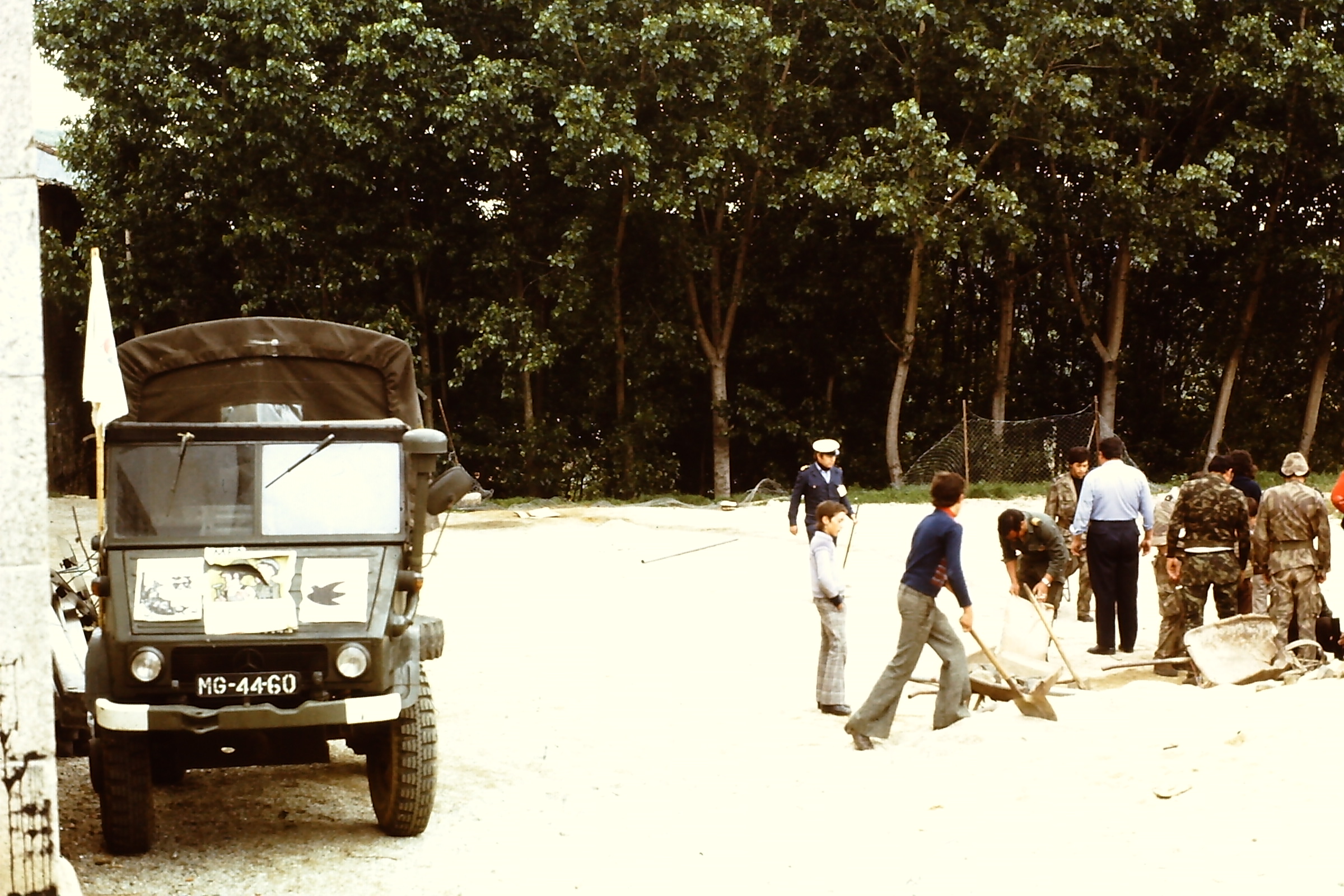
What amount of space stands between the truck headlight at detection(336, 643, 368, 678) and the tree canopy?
20778 mm

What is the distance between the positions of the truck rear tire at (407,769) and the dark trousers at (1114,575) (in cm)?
738

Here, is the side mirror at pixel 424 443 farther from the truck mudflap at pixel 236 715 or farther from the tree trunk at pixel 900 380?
the tree trunk at pixel 900 380

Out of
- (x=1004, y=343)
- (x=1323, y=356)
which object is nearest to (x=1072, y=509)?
(x=1004, y=343)

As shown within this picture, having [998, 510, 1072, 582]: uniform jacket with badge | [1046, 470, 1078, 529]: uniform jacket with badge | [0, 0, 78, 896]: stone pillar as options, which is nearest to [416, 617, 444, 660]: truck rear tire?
[0, 0, 78, 896]: stone pillar

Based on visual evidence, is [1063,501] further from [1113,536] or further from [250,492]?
[250,492]

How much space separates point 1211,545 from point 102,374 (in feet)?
30.1

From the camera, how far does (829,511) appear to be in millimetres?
11445

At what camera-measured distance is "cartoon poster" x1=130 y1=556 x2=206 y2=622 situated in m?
8.00

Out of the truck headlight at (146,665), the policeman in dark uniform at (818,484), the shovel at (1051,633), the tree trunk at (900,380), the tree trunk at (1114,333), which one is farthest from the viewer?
the tree trunk at (1114,333)

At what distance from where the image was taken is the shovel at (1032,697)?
409 inches

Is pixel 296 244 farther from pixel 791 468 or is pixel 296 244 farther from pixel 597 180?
pixel 791 468

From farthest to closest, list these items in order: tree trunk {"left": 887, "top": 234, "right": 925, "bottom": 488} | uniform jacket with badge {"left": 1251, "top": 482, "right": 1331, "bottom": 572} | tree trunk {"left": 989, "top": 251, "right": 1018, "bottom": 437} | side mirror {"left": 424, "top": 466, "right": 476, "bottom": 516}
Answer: tree trunk {"left": 989, "top": 251, "right": 1018, "bottom": 437}, tree trunk {"left": 887, "top": 234, "right": 925, "bottom": 488}, uniform jacket with badge {"left": 1251, "top": 482, "right": 1331, "bottom": 572}, side mirror {"left": 424, "top": 466, "right": 476, "bottom": 516}

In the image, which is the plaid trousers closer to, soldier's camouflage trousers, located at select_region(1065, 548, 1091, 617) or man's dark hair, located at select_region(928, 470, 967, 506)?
man's dark hair, located at select_region(928, 470, 967, 506)

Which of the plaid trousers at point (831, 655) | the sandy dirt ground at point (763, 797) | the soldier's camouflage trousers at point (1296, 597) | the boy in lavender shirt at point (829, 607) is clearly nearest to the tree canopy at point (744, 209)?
the soldier's camouflage trousers at point (1296, 597)
